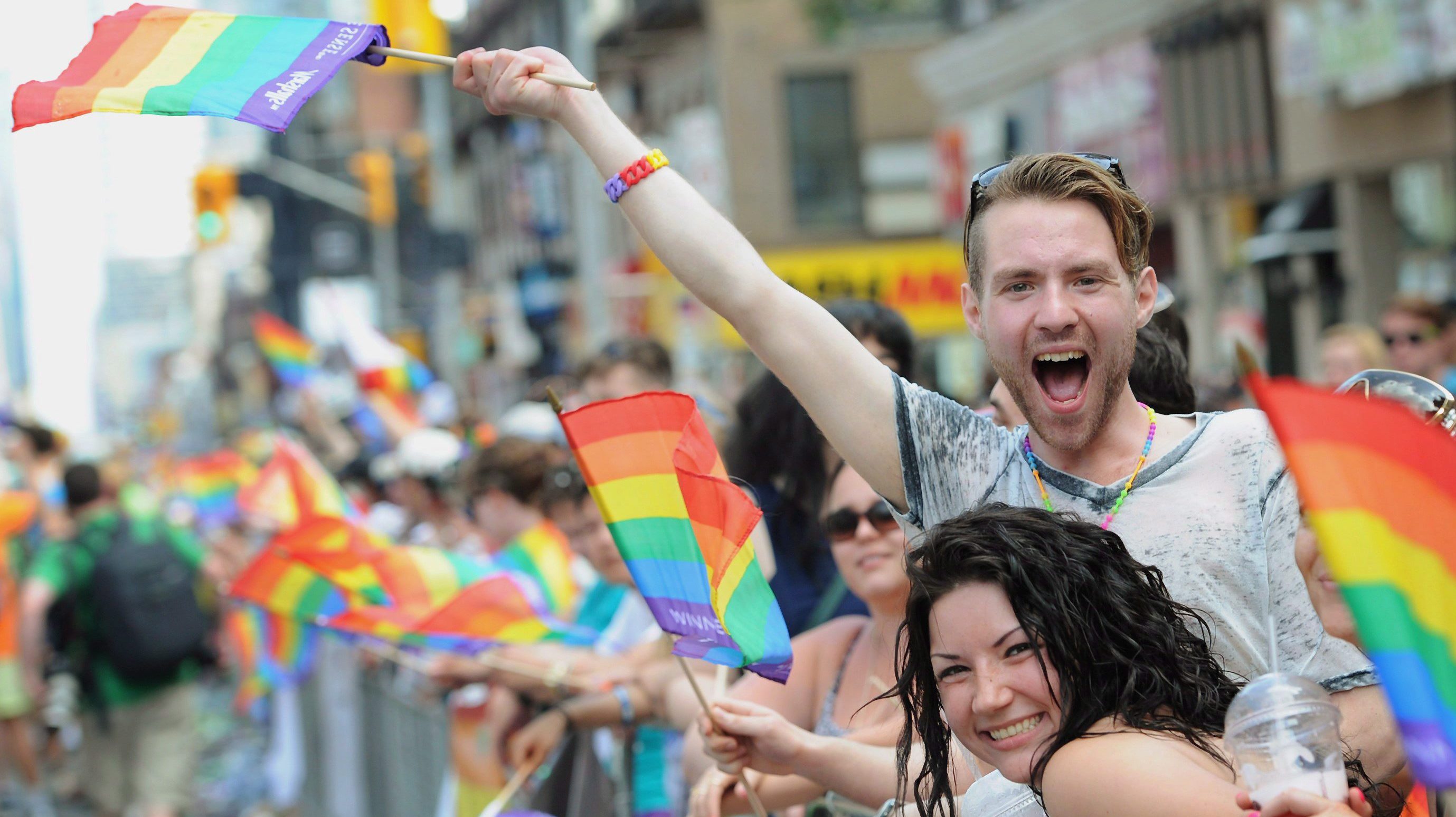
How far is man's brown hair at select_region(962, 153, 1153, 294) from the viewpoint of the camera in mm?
2369

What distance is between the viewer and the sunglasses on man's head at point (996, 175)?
96.4 inches

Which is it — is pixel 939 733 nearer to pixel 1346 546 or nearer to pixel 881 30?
pixel 1346 546

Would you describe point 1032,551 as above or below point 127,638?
above

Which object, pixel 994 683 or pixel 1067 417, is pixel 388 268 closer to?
pixel 1067 417

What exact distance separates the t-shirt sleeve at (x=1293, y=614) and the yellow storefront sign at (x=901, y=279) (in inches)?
915

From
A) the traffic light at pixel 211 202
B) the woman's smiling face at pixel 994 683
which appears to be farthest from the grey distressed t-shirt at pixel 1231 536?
the traffic light at pixel 211 202

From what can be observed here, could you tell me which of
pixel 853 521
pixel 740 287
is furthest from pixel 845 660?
pixel 740 287

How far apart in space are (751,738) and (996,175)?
1.05 m

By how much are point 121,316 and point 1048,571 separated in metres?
170

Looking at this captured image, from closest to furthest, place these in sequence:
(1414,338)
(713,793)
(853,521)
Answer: (713,793) → (853,521) → (1414,338)

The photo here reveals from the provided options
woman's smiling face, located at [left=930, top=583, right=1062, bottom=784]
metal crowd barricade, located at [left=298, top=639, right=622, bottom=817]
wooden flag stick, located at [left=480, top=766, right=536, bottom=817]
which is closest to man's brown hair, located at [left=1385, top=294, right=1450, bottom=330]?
metal crowd barricade, located at [left=298, top=639, right=622, bottom=817]

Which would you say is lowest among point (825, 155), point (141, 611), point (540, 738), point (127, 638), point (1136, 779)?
point (127, 638)

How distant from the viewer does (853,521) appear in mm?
3518

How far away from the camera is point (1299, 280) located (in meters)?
15.6
